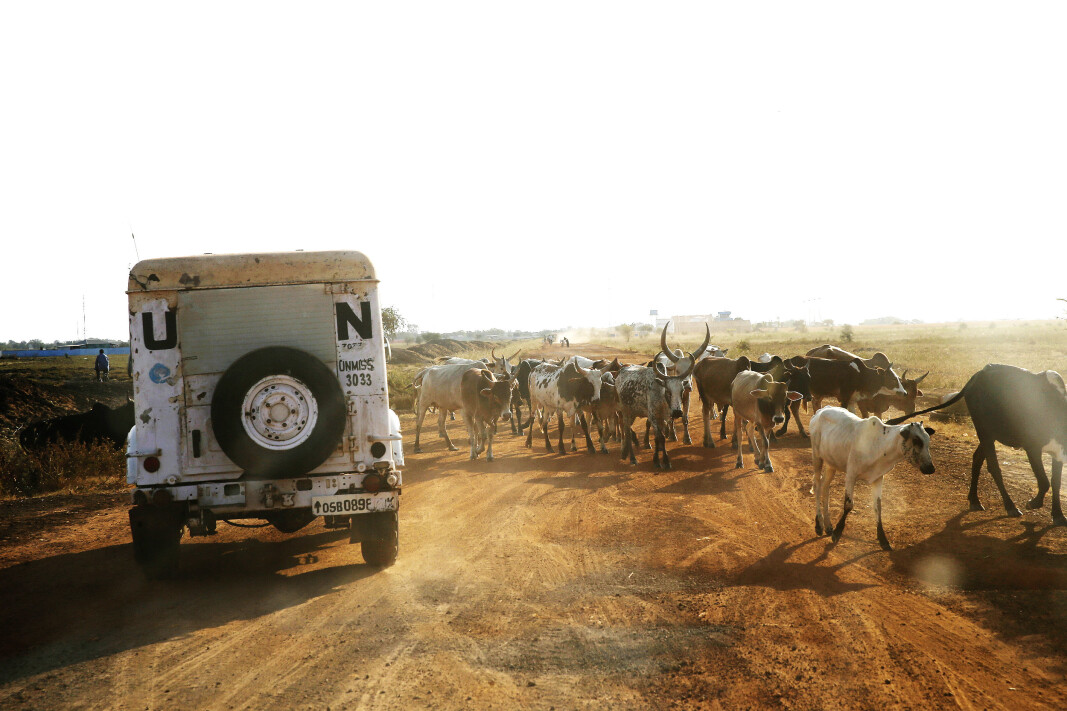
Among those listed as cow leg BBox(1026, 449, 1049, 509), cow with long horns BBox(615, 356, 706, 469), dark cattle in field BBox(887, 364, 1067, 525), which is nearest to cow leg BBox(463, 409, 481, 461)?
cow with long horns BBox(615, 356, 706, 469)

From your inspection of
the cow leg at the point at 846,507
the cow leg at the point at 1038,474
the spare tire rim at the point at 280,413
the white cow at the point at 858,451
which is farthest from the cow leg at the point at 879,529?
the spare tire rim at the point at 280,413

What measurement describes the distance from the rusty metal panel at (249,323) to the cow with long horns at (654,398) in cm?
794

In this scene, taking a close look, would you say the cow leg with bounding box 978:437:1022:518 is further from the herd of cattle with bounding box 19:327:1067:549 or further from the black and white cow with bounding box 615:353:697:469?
the black and white cow with bounding box 615:353:697:469

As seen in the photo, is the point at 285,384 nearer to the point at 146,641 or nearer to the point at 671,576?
the point at 146,641

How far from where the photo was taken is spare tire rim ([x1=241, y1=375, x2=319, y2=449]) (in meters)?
7.50

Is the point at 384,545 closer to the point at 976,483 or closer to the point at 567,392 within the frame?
the point at 976,483

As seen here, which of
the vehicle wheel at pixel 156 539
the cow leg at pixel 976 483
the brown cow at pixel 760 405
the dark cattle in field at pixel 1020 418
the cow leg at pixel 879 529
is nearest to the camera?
the vehicle wheel at pixel 156 539

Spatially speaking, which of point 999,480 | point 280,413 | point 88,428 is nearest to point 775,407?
point 999,480

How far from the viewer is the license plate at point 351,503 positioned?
7660mm

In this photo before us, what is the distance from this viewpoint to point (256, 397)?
24.6ft

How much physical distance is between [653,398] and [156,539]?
956cm

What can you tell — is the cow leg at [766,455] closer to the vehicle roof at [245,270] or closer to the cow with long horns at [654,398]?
the cow with long horns at [654,398]

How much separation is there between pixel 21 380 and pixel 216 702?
1195 inches

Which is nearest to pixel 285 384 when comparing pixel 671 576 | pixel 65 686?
pixel 65 686
